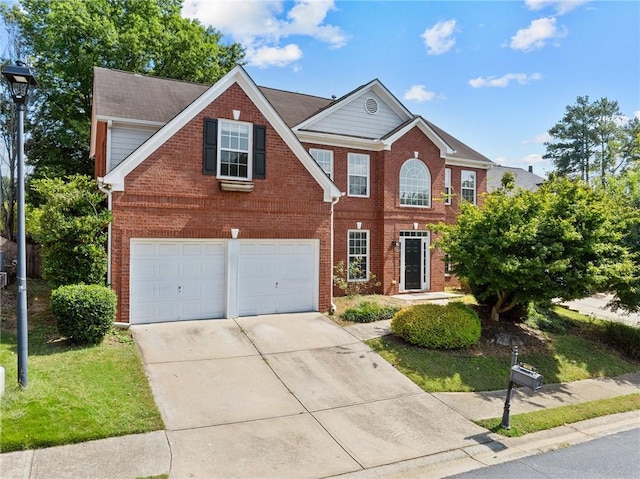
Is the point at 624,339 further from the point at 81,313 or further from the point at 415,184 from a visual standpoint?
the point at 81,313

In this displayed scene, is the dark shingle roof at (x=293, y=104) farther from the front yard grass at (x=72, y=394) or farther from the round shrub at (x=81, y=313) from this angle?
the front yard grass at (x=72, y=394)

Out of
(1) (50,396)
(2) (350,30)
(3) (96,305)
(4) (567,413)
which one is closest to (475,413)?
(4) (567,413)

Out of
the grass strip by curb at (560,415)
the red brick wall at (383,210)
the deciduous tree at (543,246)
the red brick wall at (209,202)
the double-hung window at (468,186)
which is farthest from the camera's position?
the double-hung window at (468,186)

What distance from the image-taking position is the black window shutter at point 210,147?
11.7m

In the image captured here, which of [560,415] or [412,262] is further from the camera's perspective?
[412,262]

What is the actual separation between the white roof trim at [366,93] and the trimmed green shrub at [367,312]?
721cm

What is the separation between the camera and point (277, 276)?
12711 millimetres

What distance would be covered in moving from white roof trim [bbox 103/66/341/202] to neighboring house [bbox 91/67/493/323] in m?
0.03

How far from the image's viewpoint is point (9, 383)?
690 centimetres

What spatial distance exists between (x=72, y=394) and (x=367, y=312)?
27.0 feet

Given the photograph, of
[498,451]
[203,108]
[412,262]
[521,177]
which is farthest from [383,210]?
[521,177]

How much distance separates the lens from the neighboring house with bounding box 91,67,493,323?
10984 mm

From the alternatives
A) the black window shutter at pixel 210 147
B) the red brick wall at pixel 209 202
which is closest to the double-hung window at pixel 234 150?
the black window shutter at pixel 210 147

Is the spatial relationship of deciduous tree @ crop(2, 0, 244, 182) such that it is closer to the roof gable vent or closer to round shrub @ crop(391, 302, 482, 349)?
the roof gable vent
